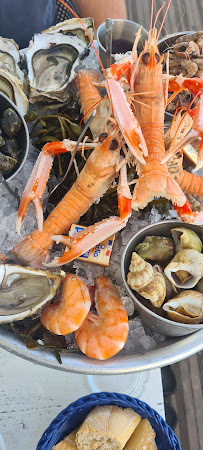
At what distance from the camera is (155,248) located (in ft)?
3.28

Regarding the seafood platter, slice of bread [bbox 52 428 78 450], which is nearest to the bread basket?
slice of bread [bbox 52 428 78 450]

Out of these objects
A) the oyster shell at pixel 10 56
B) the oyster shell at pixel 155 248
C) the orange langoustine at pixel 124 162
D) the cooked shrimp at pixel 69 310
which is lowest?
the cooked shrimp at pixel 69 310

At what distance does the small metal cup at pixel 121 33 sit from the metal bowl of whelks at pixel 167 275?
0.59m

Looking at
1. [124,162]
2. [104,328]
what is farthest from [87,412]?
[124,162]

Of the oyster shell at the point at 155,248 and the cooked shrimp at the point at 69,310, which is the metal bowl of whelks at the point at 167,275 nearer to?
the oyster shell at the point at 155,248

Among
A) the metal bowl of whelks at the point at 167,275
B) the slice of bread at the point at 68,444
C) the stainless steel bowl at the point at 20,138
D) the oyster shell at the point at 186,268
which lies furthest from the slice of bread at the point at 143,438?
the stainless steel bowl at the point at 20,138

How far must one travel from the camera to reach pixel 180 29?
2.44 m

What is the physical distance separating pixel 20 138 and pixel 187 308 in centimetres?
59

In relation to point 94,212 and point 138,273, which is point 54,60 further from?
point 138,273

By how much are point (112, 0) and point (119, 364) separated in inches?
55.7

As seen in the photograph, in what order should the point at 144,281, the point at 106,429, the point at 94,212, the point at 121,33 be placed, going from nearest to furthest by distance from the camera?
the point at 144,281 → the point at 106,429 → the point at 94,212 → the point at 121,33

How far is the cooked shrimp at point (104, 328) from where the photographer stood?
931 mm

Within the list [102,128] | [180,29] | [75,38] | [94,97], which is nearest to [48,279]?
[102,128]

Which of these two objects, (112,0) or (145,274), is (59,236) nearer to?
(145,274)
